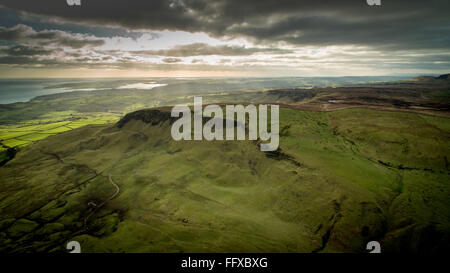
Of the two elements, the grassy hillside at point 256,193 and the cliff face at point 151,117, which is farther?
the cliff face at point 151,117

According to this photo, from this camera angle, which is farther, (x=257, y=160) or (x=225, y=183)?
(x=257, y=160)

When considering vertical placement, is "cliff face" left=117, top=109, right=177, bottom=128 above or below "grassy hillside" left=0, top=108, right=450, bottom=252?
above

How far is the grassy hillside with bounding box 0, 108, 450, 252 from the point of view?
198ft

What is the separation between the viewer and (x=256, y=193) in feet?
273

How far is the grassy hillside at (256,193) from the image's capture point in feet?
198

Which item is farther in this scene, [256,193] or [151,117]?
[151,117]

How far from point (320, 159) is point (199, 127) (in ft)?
251

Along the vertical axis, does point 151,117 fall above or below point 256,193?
above

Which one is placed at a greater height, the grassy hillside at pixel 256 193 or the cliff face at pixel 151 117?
the cliff face at pixel 151 117

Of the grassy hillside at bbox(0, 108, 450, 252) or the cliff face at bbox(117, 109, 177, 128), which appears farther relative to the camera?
the cliff face at bbox(117, 109, 177, 128)

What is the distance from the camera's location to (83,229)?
75.4 meters
